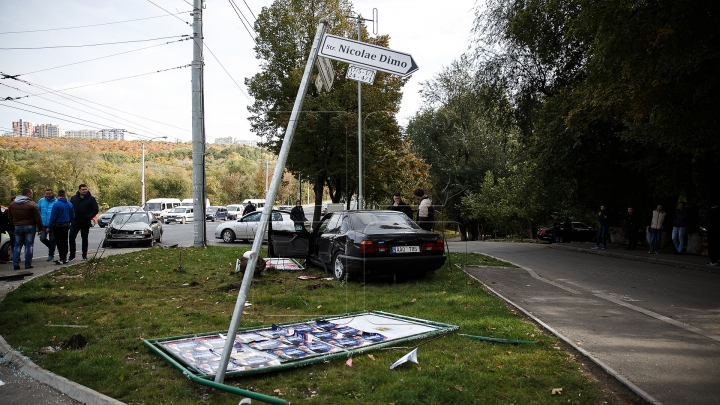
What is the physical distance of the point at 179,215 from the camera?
5525 centimetres

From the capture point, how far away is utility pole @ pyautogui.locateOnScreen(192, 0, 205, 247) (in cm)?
1816

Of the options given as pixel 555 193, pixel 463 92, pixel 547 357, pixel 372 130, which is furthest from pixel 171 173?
pixel 547 357

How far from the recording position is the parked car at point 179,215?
55031 mm

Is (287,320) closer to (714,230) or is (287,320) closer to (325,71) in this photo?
(325,71)

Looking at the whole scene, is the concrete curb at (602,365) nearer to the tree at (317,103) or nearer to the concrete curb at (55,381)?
the concrete curb at (55,381)

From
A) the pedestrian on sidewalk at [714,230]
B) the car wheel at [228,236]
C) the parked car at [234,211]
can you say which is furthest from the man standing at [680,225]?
the parked car at [234,211]

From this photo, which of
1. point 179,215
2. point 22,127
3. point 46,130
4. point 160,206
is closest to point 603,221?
point 22,127

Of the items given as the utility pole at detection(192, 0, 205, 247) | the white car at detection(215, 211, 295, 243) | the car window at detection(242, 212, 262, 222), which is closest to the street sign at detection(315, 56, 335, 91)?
the utility pole at detection(192, 0, 205, 247)

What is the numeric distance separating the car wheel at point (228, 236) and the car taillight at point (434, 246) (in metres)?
15.6

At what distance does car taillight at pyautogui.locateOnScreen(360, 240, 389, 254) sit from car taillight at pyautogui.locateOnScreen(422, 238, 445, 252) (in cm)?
87

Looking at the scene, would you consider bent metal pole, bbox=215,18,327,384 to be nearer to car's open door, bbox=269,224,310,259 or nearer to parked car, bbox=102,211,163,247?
car's open door, bbox=269,224,310,259

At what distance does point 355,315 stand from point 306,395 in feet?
9.25

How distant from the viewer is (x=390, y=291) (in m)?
9.13

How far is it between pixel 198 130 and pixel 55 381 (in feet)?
48.4
